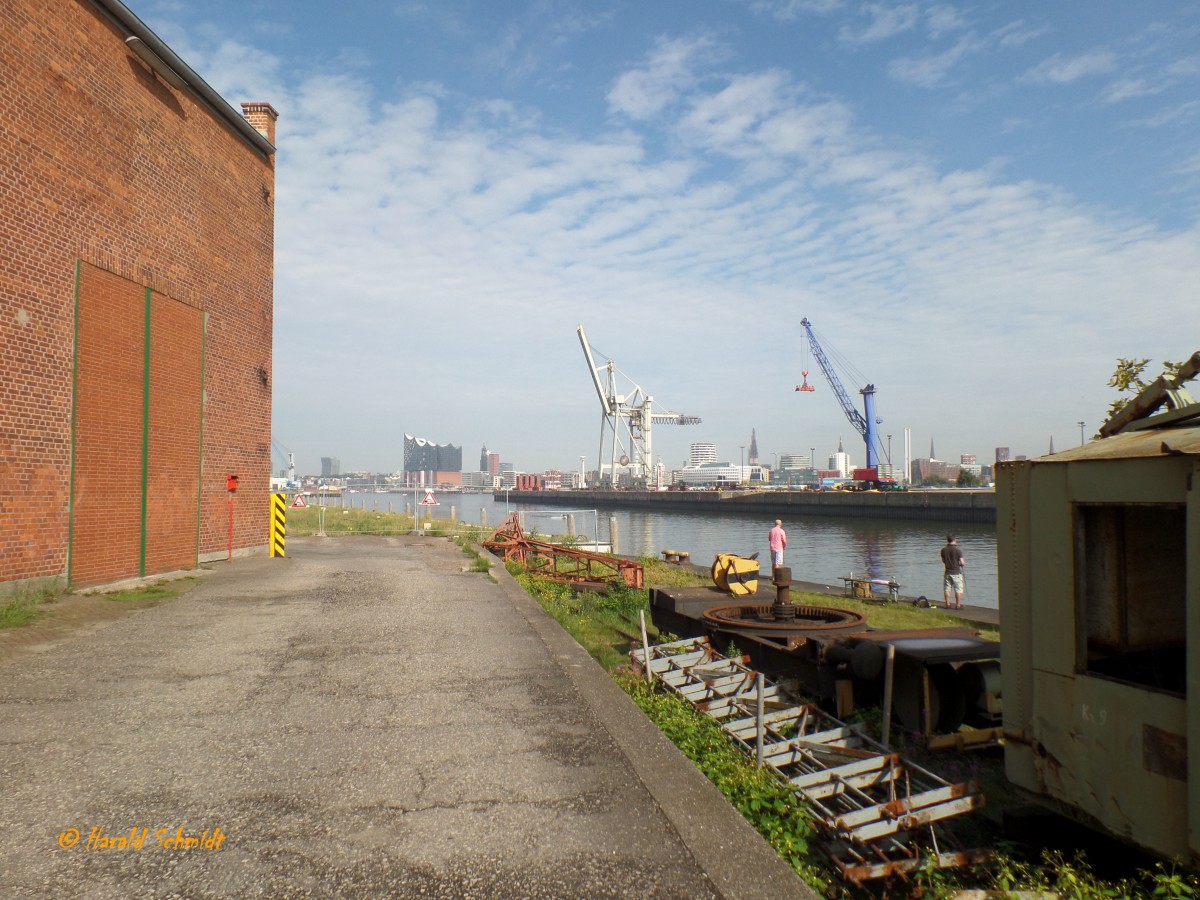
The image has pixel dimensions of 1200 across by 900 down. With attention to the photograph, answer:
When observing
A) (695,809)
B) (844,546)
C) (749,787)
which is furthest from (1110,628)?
(844,546)

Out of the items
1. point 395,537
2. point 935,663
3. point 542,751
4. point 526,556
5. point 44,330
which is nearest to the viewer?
point 542,751

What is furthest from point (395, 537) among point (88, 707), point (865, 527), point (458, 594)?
point (865, 527)

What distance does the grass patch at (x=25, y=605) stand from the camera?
9.72 m

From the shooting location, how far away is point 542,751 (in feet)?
18.4

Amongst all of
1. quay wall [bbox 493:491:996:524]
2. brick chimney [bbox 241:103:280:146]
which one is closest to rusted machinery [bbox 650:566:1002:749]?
brick chimney [bbox 241:103:280:146]

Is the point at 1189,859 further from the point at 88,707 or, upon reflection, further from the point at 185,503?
the point at 185,503

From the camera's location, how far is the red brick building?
11.2 m

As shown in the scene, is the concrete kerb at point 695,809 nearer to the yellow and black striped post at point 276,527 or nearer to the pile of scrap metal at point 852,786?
the pile of scrap metal at point 852,786

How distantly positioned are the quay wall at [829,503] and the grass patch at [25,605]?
3598 cm

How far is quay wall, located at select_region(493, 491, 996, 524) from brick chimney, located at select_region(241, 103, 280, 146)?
29621mm

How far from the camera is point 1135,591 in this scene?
5.48 m

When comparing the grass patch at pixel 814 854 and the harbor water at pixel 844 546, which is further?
the harbor water at pixel 844 546

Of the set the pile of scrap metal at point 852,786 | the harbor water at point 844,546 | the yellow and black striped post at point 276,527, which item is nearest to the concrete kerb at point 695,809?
the pile of scrap metal at point 852,786

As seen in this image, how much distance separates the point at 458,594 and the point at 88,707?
7178 millimetres
